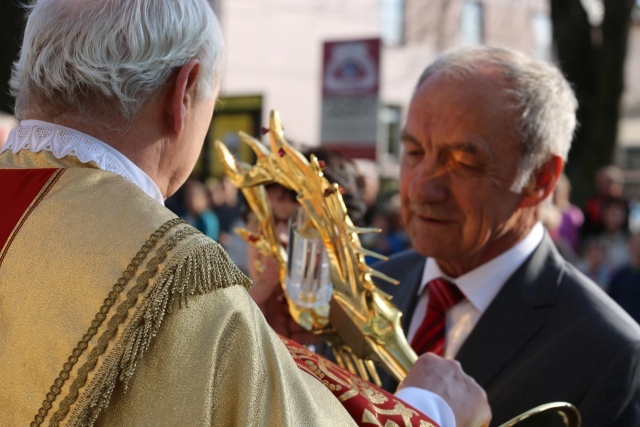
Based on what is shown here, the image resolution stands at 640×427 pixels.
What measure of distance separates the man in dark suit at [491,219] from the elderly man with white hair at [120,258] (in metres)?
0.77

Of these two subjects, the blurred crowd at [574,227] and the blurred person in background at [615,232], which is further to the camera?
the blurred person in background at [615,232]

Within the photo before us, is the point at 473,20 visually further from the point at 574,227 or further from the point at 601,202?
the point at 574,227

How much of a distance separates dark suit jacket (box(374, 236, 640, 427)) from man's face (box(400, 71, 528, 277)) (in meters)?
0.17

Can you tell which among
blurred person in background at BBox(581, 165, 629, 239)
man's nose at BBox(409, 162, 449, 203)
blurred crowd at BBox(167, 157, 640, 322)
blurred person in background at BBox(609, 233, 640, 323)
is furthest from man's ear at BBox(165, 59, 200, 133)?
blurred person in background at BBox(581, 165, 629, 239)

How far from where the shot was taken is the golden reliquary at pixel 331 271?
2.21m

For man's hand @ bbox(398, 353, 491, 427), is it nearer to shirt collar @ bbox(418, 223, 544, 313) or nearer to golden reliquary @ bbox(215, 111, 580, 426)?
golden reliquary @ bbox(215, 111, 580, 426)

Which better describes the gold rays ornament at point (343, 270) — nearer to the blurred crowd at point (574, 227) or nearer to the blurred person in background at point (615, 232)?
the blurred crowd at point (574, 227)

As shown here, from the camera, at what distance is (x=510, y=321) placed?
98.5 inches

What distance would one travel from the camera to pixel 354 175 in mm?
3379

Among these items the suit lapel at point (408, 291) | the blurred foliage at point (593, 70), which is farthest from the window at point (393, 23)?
the suit lapel at point (408, 291)

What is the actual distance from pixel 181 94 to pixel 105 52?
147mm

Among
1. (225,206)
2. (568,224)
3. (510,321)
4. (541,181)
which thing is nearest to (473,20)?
(225,206)

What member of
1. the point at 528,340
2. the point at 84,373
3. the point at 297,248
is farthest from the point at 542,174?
the point at 84,373

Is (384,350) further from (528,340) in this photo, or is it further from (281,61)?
(281,61)
